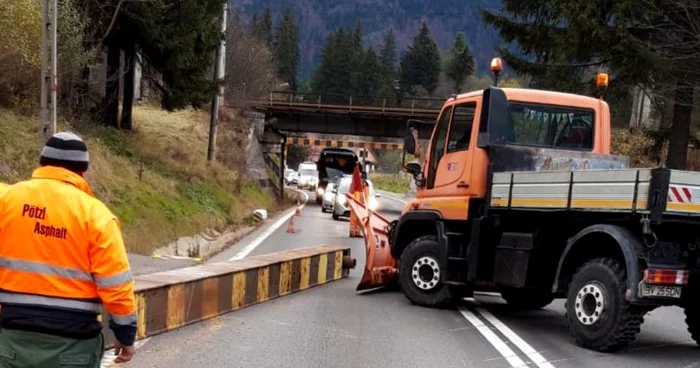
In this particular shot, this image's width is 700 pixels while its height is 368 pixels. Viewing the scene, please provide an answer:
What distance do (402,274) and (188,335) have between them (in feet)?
11.6

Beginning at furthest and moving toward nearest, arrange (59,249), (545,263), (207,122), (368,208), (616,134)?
1. (207,122)
2. (616,134)
3. (368,208)
4. (545,263)
5. (59,249)

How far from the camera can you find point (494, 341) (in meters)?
7.68

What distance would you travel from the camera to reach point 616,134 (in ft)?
107

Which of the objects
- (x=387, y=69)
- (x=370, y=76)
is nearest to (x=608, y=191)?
(x=370, y=76)

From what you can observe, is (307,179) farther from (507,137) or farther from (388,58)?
(388,58)

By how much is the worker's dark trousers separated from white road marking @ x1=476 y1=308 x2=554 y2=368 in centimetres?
455

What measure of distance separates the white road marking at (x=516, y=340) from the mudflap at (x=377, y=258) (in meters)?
1.57

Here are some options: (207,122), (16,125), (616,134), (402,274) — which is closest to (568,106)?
(402,274)

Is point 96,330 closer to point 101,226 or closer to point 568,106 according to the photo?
point 101,226

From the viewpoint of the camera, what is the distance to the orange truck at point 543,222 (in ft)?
22.2

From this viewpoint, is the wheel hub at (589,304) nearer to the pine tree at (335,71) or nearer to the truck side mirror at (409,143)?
the truck side mirror at (409,143)

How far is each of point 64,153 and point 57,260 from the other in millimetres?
519

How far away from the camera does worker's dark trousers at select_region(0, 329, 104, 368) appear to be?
3.33 metres

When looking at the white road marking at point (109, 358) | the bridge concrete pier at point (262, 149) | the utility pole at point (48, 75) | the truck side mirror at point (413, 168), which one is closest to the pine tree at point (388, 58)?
the bridge concrete pier at point (262, 149)
